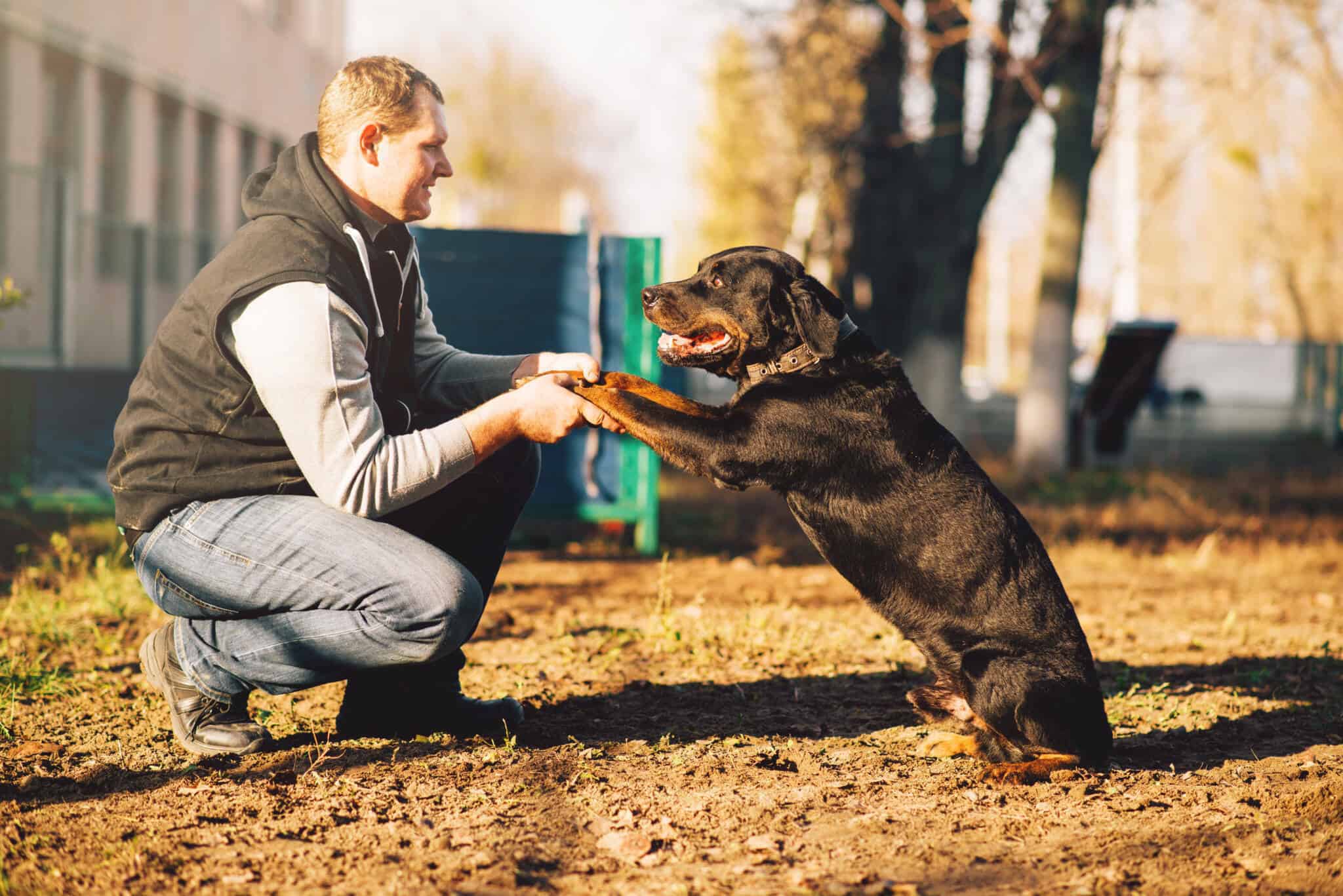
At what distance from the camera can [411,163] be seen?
332cm

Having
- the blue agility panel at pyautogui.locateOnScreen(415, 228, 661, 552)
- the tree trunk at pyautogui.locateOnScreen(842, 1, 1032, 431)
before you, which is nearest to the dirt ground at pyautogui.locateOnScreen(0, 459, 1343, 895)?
the blue agility panel at pyautogui.locateOnScreen(415, 228, 661, 552)

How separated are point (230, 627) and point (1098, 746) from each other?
2.39 meters

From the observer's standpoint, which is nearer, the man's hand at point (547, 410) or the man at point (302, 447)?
the man at point (302, 447)

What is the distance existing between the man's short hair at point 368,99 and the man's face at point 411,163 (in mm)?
25

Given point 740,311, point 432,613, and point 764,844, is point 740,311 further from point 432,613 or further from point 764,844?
point 764,844

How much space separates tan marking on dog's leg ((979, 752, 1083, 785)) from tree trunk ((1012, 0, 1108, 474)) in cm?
807

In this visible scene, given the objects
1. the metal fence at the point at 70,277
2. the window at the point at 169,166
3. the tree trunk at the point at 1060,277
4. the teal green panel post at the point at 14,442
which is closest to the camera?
the teal green panel post at the point at 14,442

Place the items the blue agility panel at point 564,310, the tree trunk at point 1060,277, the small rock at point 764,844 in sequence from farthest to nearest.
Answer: the tree trunk at point 1060,277
the blue agility panel at point 564,310
the small rock at point 764,844

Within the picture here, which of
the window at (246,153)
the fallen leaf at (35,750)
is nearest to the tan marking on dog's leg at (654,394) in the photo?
the fallen leaf at (35,750)

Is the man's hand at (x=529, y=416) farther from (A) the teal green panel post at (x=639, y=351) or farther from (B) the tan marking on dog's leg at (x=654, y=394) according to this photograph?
(A) the teal green panel post at (x=639, y=351)

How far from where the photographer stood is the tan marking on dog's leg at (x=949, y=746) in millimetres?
3633

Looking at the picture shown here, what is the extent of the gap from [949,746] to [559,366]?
160 centimetres

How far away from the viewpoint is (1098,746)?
346cm

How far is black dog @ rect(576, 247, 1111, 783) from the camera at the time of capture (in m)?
3.44
